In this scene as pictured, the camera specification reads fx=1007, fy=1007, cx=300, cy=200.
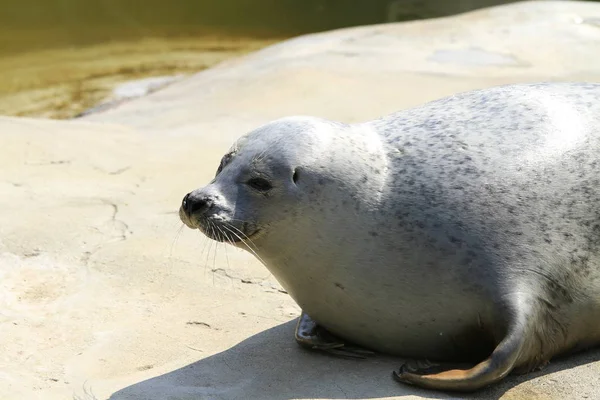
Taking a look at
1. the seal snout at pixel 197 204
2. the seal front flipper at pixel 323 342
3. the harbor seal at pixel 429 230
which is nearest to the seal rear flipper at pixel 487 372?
the harbor seal at pixel 429 230

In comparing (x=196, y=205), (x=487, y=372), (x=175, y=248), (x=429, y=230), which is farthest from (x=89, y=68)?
(x=487, y=372)

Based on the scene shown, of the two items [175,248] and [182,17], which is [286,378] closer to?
[175,248]

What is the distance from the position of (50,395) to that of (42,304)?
3.18ft

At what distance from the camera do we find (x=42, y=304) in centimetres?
438

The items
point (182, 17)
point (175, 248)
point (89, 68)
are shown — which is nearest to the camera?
point (175, 248)

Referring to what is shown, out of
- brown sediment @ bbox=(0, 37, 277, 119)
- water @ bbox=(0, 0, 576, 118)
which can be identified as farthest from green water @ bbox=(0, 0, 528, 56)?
brown sediment @ bbox=(0, 37, 277, 119)

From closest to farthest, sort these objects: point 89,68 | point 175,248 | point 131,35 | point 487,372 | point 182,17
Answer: point 487,372
point 175,248
point 89,68
point 131,35
point 182,17

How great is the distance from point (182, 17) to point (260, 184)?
1298 cm

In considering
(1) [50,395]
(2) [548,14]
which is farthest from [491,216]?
(2) [548,14]

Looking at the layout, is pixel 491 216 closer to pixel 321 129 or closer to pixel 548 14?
pixel 321 129

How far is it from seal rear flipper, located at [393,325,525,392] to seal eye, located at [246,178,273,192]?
85cm

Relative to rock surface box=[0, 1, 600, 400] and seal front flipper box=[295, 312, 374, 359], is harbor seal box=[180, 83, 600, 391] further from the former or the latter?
rock surface box=[0, 1, 600, 400]

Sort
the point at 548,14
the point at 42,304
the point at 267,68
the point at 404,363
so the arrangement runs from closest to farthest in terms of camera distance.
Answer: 1. the point at 404,363
2. the point at 42,304
3. the point at 267,68
4. the point at 548,14

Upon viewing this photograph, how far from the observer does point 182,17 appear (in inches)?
633
